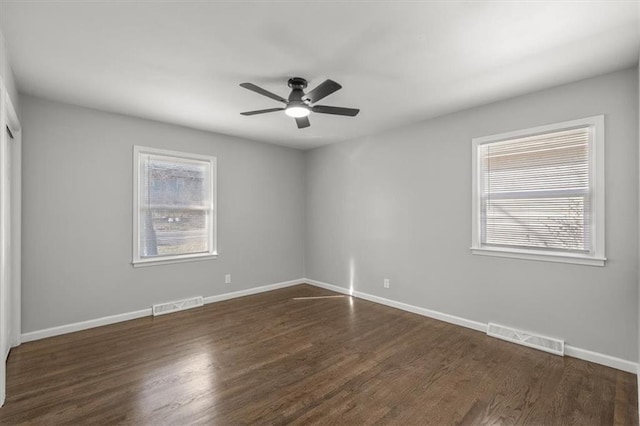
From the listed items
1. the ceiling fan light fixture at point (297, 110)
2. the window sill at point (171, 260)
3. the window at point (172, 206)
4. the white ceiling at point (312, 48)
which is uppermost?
the white ceiling at point (312, 48)

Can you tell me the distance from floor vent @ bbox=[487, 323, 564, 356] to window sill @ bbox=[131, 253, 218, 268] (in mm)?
3850

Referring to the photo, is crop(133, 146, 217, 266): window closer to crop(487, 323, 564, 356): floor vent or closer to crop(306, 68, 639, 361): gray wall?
crop(306, 68, 639, 361): gray wall

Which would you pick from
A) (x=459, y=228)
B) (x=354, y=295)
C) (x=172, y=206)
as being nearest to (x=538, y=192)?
(x=459, y=228)

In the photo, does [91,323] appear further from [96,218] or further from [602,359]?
[602,359]

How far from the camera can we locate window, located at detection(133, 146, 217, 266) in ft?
13.1

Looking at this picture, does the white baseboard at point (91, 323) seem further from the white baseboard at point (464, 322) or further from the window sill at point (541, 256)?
the window sill at point (541, 256)

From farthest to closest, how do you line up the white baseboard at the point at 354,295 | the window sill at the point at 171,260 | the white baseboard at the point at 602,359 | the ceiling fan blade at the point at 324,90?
the window sill at the point at 171,260
the white baseboard at the point at 354,295
the white baseboard at the point at 602,359
the ceiling fan blade at the point at 324,90

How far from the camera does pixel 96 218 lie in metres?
3.64

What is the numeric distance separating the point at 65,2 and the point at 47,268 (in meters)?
2.80

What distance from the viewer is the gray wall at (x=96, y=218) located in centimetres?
326

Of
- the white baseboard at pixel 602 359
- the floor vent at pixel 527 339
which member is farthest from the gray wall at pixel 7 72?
the white baseboard at pixel 602 359

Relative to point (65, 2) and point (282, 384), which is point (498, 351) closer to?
point (282, 384)

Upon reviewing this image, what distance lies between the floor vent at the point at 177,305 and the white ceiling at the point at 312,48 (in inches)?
102

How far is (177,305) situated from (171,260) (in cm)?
63
